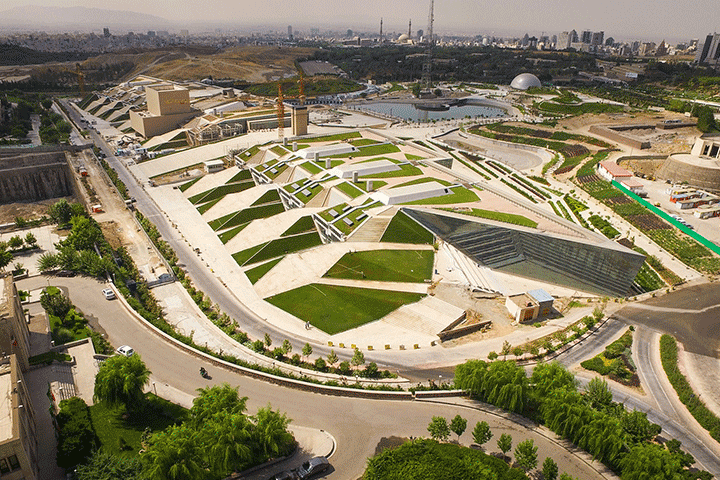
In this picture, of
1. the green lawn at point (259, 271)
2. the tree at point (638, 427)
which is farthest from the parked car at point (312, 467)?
the green lawn at point (259, 271)

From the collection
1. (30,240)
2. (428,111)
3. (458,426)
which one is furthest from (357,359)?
(428,111)

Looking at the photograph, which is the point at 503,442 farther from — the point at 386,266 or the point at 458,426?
the point at 386,266

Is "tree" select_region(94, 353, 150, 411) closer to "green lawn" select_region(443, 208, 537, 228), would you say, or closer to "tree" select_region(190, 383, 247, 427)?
"tree" select_region(190, 383, 247, 427)

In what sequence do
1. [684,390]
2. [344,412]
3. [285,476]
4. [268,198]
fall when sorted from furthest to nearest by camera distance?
[268,198] < [684,390] < [344,412] < [285,476]

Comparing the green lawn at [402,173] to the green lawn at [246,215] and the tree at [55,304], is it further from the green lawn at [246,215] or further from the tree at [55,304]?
the tree at [55,304]

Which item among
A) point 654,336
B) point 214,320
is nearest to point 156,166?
point 214,320
